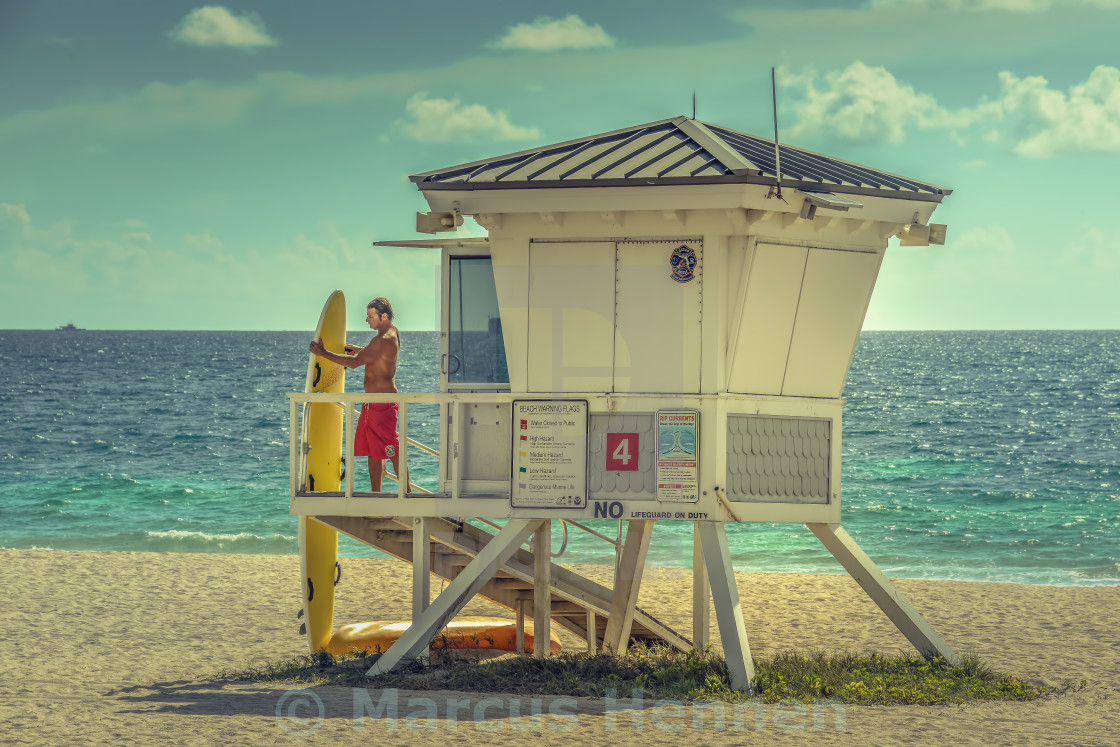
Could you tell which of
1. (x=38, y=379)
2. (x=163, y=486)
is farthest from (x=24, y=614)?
(x=38, y=379)

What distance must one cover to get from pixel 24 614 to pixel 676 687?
11.5 metres

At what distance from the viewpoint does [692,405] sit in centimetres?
1103

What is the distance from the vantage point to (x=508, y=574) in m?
13.3

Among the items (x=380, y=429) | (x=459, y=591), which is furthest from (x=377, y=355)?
(x=459, y=591)

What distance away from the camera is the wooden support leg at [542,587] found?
12.1 metres

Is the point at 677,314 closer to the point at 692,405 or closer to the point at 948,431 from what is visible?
the point at 692,405

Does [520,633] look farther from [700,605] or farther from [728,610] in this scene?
[728,610]

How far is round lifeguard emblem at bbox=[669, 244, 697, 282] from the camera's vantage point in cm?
1097

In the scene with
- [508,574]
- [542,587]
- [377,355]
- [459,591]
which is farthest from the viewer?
[508,574]

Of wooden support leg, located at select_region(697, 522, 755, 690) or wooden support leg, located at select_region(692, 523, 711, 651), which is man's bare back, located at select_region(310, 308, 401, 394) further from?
wooden support leg, located at select_region(692, 523, 711, 651)

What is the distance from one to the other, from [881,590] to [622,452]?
3123 millimetres

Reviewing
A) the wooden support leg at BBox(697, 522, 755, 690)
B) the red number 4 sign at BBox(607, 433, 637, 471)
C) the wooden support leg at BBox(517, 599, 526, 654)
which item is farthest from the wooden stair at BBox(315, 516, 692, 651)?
the wooden support leg at BBox(697, 522, 755, 690)

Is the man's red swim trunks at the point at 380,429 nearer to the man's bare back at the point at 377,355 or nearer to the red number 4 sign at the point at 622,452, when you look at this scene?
the man's bare back at the point at 377,355

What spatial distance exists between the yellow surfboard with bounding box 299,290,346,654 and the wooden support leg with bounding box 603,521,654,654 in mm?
3300
